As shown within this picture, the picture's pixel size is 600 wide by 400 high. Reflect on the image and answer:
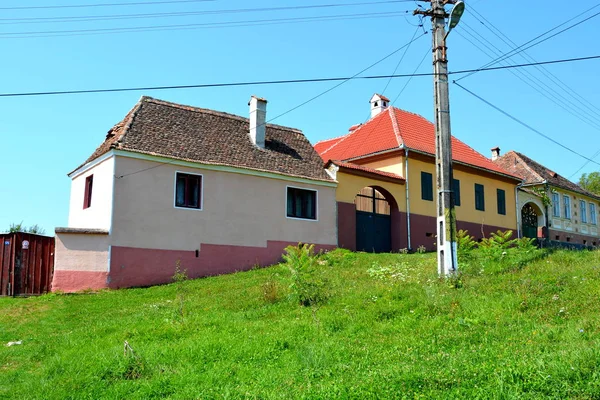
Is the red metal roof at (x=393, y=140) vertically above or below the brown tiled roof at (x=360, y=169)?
above

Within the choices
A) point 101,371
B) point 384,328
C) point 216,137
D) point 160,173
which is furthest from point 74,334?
point 216,137

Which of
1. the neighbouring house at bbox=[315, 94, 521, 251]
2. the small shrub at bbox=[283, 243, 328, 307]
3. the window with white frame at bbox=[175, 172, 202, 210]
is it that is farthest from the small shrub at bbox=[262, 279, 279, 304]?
the neighbouring house at bbox=[315, 94, 521, 251]

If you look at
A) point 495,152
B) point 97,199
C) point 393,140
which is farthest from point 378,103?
point 97,199

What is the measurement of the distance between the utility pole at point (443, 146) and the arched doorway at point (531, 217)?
22573 millimetres

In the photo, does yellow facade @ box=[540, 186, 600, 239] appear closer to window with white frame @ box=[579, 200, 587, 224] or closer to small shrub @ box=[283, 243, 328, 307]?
window with white frame @ box=[579, 200, 587, 224]

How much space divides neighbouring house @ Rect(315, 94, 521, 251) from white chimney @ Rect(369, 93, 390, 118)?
6.07 feet

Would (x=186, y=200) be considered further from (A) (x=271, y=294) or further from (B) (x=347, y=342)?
(B) (x=347, y=342)

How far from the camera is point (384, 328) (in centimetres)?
980

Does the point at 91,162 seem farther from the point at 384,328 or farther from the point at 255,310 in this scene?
the point at 384,328

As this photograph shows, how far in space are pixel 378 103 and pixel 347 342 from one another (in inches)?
993

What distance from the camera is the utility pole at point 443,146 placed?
13656mm

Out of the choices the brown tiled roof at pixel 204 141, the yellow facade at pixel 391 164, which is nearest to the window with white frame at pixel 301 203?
the brown tiled roof at pixel 204 141

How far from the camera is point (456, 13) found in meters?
14.1

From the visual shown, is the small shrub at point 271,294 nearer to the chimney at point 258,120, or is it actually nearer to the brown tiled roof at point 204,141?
the brown tiled roof at point 204,141
